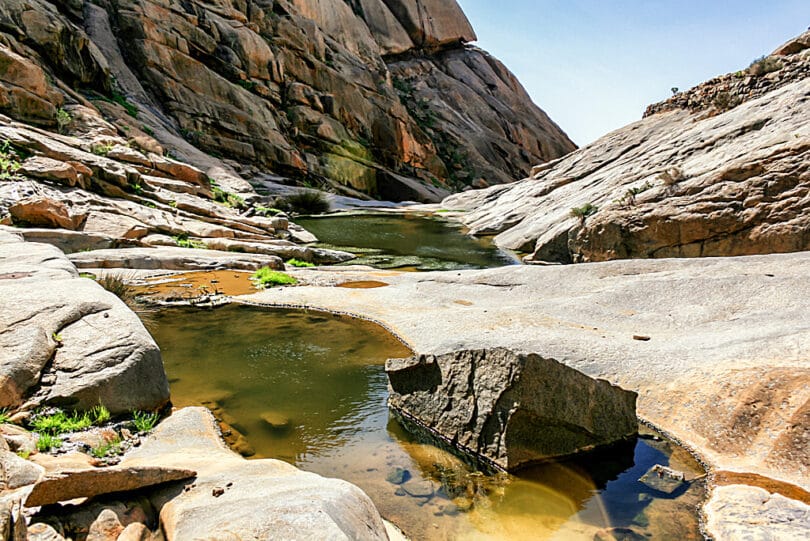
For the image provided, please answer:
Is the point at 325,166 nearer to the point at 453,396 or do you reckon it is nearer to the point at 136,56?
the point at 136,56

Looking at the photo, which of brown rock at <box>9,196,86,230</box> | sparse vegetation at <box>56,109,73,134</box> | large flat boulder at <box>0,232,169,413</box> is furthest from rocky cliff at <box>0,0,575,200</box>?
large flat boulder at <box>0,232,169,413</box>

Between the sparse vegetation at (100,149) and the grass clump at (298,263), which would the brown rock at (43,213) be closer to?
the grass clump at (298,263)

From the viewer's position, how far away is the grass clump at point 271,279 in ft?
43.9

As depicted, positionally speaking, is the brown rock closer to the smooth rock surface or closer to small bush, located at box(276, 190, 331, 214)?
the smooth rock surface

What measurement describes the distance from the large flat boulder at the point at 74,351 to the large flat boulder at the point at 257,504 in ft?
4.47

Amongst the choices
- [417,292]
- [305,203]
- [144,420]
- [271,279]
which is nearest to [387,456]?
[144,420]

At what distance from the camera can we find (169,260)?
14.5 meters

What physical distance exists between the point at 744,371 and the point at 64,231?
54.2ft

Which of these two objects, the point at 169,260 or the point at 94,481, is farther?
the point at 169,260

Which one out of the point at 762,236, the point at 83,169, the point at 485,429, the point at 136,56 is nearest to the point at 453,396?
the point at 485,429

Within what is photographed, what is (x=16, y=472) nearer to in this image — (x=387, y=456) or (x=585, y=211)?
(x=387, y=456)

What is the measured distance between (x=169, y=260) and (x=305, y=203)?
21.6m

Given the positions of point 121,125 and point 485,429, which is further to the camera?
point 121,125

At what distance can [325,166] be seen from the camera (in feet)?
154
